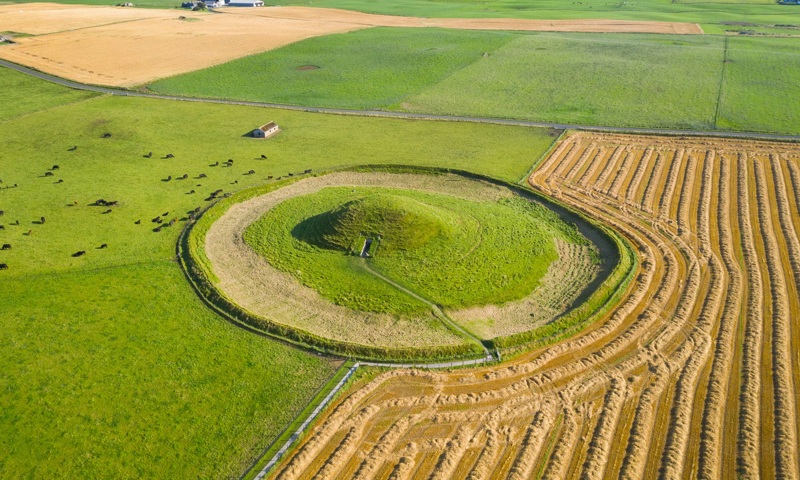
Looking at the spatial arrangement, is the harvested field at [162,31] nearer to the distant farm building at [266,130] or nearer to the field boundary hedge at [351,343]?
the distant farm building at [266,130]

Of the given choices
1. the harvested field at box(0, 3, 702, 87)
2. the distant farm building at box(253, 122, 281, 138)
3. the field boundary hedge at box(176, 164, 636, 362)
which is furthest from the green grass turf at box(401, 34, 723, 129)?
the field boundary hedge at box(176, 164, 636, 362)

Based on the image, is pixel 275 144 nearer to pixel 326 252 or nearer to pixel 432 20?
pixel 326 252

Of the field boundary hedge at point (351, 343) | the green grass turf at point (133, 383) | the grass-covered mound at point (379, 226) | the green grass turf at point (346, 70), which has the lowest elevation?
the green grass turf at point (133, 383)

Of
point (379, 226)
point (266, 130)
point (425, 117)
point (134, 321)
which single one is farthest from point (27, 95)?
point (379, 226)

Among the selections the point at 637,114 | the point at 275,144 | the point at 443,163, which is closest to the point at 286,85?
the point at 275,144

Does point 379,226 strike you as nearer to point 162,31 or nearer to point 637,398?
point 637,398

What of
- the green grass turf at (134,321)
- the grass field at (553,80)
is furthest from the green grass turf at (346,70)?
the green grass turf at (134,321)

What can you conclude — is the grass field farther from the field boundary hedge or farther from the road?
the field boundary hedge
